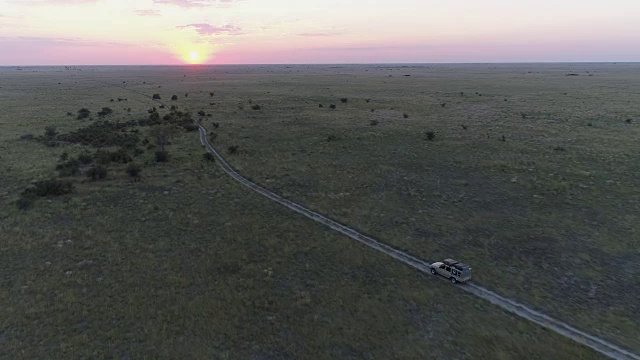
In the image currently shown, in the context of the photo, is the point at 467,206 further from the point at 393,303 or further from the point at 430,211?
the point at 393,303

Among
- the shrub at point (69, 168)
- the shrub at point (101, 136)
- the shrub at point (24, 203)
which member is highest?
the shrub at point (101, 136)

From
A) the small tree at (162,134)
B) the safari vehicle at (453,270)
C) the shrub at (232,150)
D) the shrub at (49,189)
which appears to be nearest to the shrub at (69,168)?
the shrub at (49,189)

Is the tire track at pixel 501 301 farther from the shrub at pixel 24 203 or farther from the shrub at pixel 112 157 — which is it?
the shrub at pixel 112 157

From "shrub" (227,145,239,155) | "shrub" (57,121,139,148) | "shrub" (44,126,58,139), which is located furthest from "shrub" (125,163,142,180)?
"shrub" (44,126,58,139)

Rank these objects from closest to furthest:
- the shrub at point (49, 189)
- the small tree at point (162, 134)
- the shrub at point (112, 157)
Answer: the shrub at point (49, 189)
the shrub at point (112, 157)
the small tree at point (162, 134)

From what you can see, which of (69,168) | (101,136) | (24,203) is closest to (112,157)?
(69,168)

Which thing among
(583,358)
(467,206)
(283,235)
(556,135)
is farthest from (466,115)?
(583,358)
